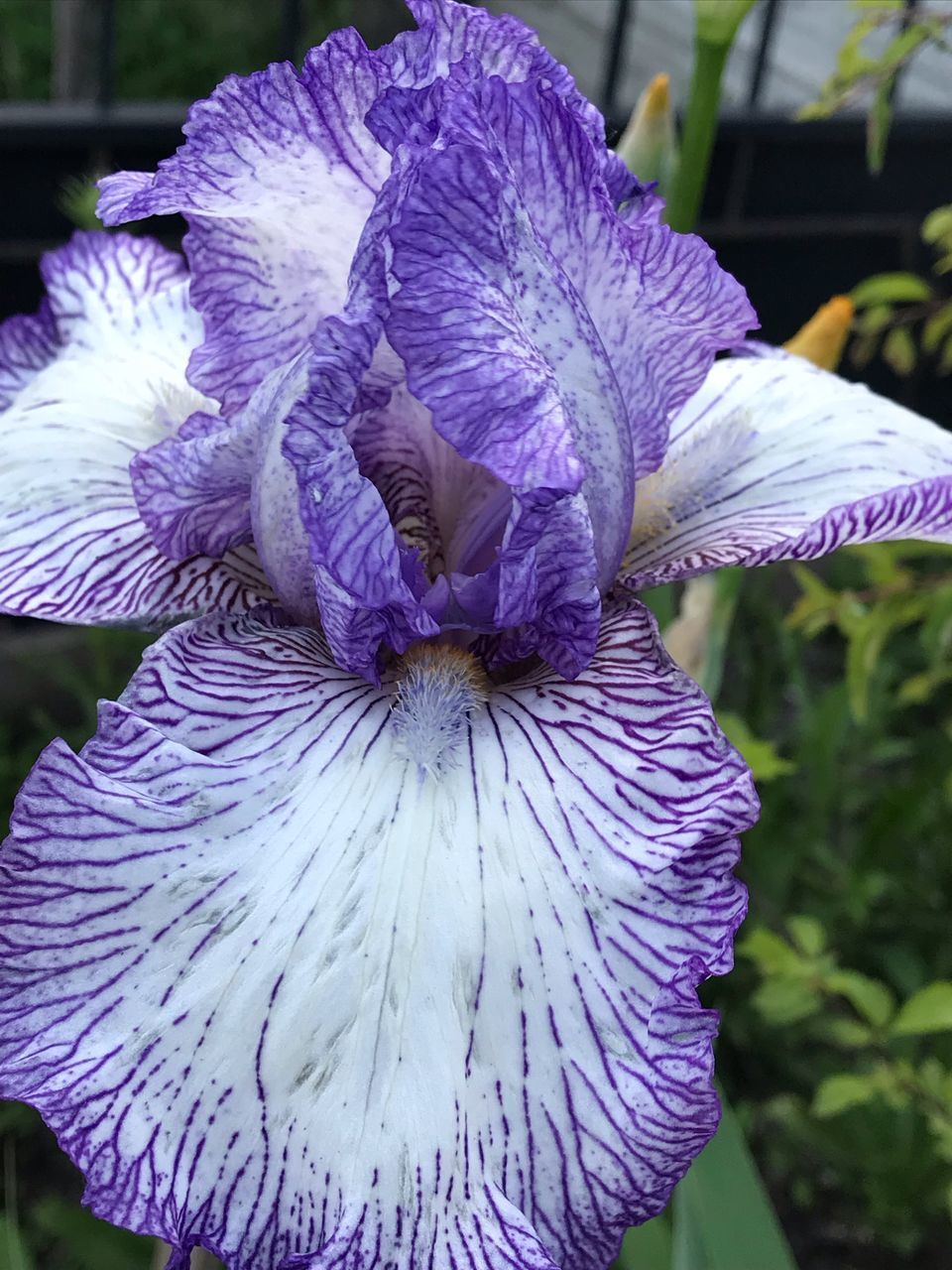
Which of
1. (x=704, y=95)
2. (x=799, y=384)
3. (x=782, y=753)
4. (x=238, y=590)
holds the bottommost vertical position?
(x=782, y=753)

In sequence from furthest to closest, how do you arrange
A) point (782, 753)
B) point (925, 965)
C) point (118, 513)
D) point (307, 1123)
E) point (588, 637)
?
point (782, 753) → point (925, 965) → point (118, 513) → point (588, 637) → point (307, 1123)

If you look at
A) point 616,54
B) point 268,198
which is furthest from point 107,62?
point 268,198

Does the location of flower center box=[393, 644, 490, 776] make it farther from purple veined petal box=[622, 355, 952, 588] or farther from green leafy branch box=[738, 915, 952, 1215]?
green leafy branch box=[738, 915, 952, 1215]

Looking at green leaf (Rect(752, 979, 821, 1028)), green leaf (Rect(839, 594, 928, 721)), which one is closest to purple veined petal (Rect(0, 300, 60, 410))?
green leaf (Rect(839, 594, 928, 721))

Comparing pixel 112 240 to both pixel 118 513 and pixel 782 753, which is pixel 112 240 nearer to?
pixel 118 513

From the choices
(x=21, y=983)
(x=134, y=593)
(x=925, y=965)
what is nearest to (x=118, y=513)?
(x=134, y=593)

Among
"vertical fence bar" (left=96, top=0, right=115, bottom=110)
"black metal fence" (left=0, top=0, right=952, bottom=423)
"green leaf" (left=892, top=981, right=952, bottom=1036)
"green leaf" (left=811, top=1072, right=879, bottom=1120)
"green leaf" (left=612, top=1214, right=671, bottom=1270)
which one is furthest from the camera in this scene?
"black metal fence" (left=0, top=0, right=952, bottom=423)

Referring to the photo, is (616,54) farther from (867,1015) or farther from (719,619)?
(867,1015)
